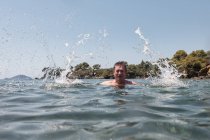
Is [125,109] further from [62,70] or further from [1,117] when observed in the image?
[62,70]

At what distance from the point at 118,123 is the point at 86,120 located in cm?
71

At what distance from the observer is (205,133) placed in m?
4.71

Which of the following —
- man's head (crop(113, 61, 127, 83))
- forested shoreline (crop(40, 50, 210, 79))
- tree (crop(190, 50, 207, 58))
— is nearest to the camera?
man's head (crop(113, 61, 127, 83))

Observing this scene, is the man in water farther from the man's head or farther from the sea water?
the sea water

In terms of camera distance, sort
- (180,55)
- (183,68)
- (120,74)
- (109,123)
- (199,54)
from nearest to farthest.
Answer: (109,123) → (120,74) → (183,68) → (199,54) → (180,55)

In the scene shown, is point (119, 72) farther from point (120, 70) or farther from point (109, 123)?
point (109, 123)

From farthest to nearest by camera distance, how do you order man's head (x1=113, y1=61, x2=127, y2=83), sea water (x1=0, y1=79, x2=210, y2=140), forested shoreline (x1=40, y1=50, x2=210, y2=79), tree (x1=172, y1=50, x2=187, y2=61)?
1. tree (x1=172, y1=50, x2=187, y2=61)
2. forested shoreline (x1=40, y1=50, x2=210, y2=79)
3. man's head (x1=113, y1=61, x2=127, y2=83)
4. sea water (x1=0, y1=79, x2=210, y2=140)

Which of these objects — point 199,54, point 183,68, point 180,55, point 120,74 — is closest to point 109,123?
point 120,74

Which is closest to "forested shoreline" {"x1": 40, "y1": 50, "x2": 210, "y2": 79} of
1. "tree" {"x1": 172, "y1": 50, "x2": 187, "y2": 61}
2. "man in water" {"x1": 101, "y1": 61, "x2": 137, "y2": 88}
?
"tree" {"x1": 172, "y1": 50, "x2": 187, "y2": 61}

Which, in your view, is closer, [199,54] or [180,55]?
[199,54]

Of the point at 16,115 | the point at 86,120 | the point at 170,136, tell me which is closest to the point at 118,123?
the point at 86,120

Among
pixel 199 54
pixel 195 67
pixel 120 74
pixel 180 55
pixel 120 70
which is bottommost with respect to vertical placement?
pixel 120 74

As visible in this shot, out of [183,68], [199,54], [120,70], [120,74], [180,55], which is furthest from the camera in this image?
[180,55]

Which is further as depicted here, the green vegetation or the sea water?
the green vegetation
